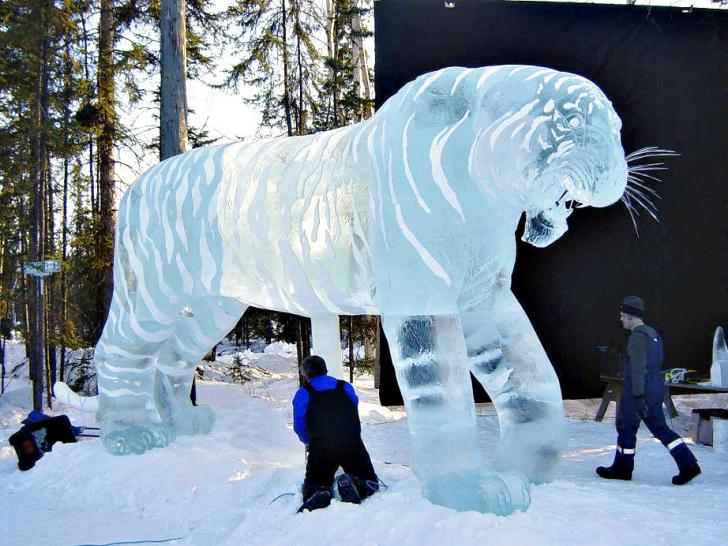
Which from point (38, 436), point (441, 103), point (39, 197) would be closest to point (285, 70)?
point (39, 197)

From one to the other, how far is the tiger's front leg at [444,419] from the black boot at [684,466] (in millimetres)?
1602

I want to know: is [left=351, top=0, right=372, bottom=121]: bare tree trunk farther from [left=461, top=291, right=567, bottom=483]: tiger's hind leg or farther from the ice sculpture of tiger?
[left=461, top=291, right=567, bottom=483]: tiger's hind leg

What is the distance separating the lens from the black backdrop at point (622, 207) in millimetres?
6953

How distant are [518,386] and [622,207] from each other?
184 inches

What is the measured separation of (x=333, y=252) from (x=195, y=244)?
3.48 feet

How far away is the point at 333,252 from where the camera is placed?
10.5 ft

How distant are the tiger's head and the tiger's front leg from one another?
0.67 metres

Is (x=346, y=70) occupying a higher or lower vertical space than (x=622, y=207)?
higher

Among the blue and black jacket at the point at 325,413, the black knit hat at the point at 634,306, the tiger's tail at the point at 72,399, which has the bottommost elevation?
the tiger's tail at the point at 72,399

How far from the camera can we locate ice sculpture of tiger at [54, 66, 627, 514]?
8.97 feet

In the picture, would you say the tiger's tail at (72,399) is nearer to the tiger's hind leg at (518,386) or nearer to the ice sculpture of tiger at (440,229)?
the ice sculpture of tiger at (440,229)

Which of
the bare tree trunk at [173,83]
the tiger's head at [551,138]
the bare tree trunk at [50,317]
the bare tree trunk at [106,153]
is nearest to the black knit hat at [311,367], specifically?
the tiger's head at [551,138]

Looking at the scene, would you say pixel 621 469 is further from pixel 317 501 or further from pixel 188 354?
pixel 188 354

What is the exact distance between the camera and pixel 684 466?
151 inches
